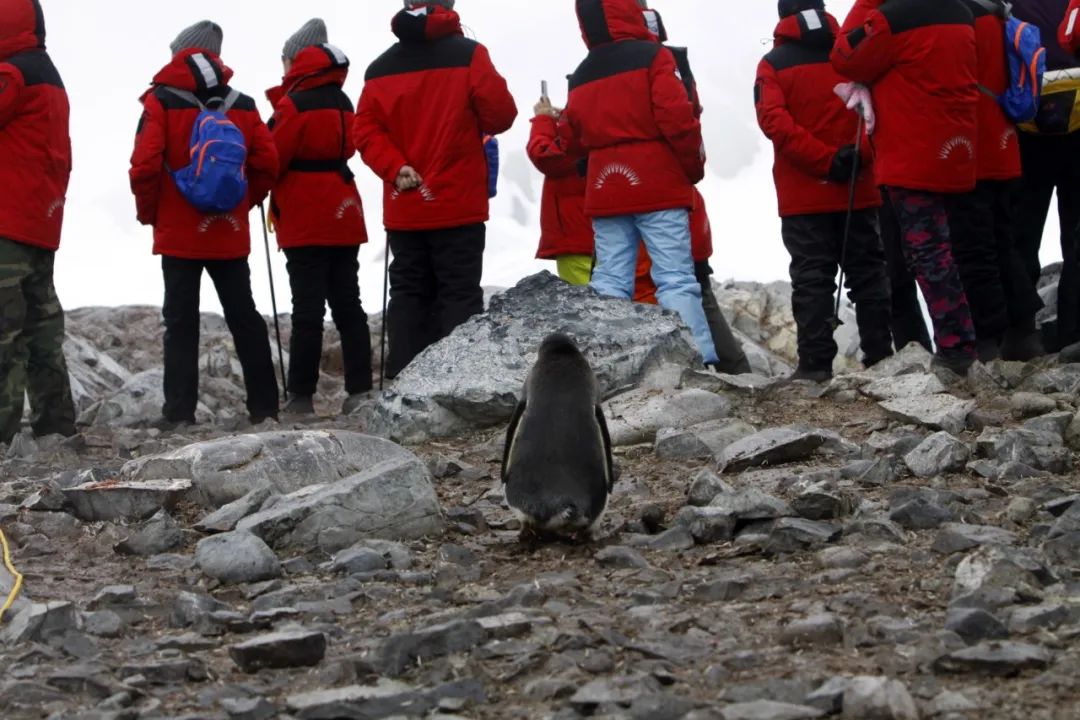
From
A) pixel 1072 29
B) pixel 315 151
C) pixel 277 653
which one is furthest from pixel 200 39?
pixel 277 653

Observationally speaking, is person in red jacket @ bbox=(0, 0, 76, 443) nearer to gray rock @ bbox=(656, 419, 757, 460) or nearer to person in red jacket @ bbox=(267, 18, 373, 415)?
person in red jacket @ bbox=(267, 18, 373, 415)

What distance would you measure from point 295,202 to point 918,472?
4.22m

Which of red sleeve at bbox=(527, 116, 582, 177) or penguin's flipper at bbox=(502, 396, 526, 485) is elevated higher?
red sleeve at bbox=(527, 116, 582, 177)

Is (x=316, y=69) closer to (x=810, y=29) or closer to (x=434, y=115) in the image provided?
(x=434, y=115)

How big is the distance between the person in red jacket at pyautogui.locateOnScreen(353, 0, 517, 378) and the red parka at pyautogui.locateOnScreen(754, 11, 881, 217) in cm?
123

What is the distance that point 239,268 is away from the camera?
7.43 metres

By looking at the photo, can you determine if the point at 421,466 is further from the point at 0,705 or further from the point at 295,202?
the point at 295,202

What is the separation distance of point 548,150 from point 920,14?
2509mm

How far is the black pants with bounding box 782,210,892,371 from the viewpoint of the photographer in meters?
7.07

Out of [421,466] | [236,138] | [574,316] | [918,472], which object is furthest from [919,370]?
[236,138]

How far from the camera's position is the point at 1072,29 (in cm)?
617

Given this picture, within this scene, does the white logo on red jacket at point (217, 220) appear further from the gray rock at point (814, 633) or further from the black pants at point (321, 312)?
the gray rock at point (814, 633)

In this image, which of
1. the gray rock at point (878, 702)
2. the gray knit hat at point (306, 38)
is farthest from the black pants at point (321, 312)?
the gray rock at point (878, 702)

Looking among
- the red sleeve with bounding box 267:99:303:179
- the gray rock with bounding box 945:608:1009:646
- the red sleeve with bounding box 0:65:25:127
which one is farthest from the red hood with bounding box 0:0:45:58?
the gray rock with bounding box 945:608:1009:646
